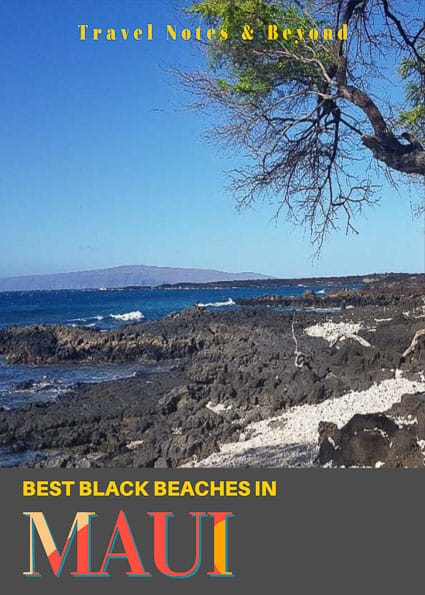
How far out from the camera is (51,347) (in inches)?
921

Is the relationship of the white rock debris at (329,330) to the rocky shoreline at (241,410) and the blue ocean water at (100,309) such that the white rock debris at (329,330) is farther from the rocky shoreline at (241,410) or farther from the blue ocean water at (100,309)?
the blue ocean water at (100,309)

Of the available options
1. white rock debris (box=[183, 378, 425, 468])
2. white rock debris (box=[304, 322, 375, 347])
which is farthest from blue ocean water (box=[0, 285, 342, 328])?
white rock debris (box=[183, 378, 425, 468])

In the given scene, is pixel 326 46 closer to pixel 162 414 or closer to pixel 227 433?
pixel 227 433

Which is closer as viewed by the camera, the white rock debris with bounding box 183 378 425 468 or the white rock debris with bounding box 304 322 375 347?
the white rock debris with bounding box 183 378 425 468

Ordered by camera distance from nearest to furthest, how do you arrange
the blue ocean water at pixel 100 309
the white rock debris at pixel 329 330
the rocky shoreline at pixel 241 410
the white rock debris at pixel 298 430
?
the rocky shoreline at pixel 241 410, the white rock debris at pixel 298 430, the white rock debris at pixel 329 330, the blue ocean water at pixel 100 309

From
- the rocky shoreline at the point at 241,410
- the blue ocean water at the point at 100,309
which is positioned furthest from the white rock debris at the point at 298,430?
the blue ocean water at the point at 100,309

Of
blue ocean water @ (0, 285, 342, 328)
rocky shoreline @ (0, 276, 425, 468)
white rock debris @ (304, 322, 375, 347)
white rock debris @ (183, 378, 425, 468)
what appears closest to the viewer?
rocky shoreline @ (0, 276, 425, 468)

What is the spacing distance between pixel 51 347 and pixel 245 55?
1988 cm

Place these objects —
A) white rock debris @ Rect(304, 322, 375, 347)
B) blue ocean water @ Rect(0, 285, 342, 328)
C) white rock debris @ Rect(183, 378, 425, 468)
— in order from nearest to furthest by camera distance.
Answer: white rock debris @ Rect(183, 378, 425, 468)
white rock debris @ Rect(304, 322, 375, 347)
blue ocean water @ Rect(0, 285, 342, 328)

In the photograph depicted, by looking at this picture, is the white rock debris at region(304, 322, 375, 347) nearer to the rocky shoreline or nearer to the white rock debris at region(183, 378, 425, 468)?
the rocky shoreline

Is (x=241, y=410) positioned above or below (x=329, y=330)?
below

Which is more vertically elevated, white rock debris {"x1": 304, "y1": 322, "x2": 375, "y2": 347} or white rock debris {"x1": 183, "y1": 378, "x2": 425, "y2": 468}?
white rock debris {"x1": 304, "y1": 322, "x2": 375, "y2": 347}

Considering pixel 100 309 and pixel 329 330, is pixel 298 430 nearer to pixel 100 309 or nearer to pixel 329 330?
pixel 329 330

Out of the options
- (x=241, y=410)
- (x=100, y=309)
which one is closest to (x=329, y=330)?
(x=241, y=410)
